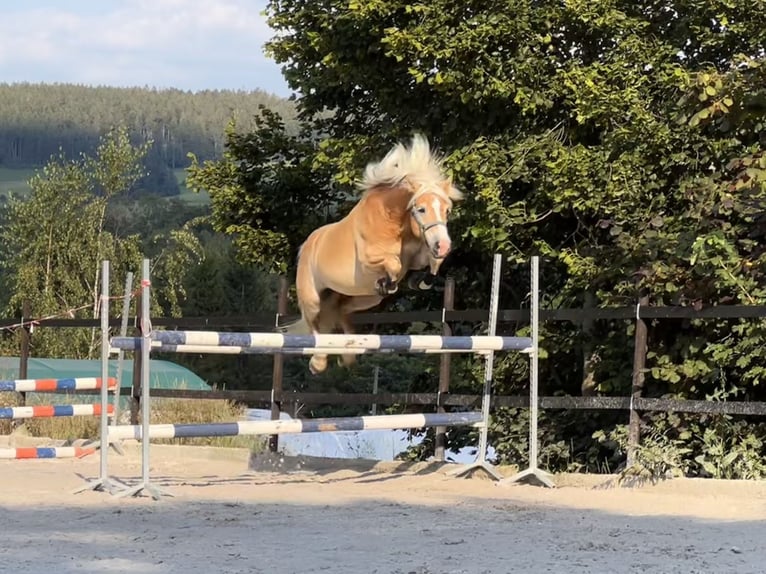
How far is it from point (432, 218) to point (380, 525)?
64.8 inches

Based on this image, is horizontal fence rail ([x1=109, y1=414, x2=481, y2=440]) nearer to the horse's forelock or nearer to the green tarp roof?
the horse's forelock

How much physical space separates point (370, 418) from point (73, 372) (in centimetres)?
1417

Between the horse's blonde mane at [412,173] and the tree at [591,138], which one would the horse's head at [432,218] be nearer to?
the horse's blonde mane at [412,173]

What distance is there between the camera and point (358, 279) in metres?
5.25

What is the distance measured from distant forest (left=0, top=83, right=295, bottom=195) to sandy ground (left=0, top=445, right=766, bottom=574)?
370ft

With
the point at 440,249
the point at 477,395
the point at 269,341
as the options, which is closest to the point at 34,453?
the point at 269,341

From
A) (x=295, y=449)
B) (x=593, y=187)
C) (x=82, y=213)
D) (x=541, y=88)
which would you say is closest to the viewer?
(x=593, y=187)

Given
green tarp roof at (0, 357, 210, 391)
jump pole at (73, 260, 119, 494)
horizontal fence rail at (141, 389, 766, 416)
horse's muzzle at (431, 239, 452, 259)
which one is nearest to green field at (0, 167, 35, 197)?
green tarp roof at (0, 357, 210, 391)

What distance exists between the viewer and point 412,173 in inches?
207

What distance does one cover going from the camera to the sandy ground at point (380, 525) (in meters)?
4.21

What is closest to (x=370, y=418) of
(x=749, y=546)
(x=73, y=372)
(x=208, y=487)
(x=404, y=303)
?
(x=208, y=487)

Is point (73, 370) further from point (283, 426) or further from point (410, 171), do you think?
point (410, 171)

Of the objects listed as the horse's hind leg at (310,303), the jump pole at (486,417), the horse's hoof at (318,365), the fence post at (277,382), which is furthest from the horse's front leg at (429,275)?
the fence post at (277,382)

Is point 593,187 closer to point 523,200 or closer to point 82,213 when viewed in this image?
point 523,200
